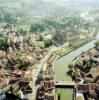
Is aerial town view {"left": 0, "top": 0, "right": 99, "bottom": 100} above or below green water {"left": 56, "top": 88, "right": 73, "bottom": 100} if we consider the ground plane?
above

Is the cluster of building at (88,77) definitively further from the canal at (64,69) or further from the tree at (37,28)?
the tree at (37,28)

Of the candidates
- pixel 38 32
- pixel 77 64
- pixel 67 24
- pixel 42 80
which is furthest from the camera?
pixel 67 24

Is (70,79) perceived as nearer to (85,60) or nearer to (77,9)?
(85,60)

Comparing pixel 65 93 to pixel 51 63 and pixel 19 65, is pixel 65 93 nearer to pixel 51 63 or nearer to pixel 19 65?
pixel 19 65

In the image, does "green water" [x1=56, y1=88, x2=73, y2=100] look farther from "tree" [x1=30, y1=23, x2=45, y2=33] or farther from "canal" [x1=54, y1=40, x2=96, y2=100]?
"tree" [x1=30, y1=23, x2=45, y2=33]

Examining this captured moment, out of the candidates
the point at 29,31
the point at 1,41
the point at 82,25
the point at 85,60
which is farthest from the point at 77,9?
the point at 85,60

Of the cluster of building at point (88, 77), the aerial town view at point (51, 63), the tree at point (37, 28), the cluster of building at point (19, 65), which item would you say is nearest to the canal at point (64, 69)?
the aerial town view at point (51, 63)

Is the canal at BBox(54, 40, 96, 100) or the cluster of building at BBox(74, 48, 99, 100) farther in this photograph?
the canal at BBox(54, 40, 96, 100)

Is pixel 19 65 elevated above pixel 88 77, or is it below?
above

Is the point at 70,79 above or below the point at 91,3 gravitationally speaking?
below

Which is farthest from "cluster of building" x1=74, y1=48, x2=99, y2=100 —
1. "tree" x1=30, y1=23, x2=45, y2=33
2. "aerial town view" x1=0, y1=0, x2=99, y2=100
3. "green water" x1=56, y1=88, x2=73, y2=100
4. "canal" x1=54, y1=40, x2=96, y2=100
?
"tree" x1=30, y1=23, x2=45, y2=33

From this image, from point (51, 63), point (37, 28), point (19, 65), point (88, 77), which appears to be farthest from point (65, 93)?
point (37, 28)
